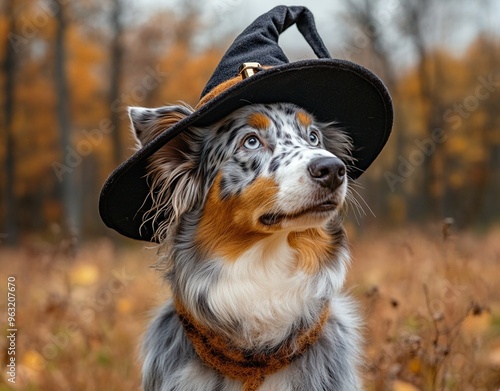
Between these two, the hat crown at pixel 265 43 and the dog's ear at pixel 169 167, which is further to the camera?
the hat crown at pixel 265 43

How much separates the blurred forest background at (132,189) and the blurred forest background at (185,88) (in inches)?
2.7

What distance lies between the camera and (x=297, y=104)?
3047mm

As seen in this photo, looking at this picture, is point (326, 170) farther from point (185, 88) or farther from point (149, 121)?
point (185, 88)

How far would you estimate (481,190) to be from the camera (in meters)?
21.8

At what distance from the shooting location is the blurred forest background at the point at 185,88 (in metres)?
15.3

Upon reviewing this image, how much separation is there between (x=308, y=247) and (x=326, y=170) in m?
0.50

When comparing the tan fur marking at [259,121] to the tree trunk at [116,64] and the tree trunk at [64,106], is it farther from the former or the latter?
the tree trunk at [116,64]

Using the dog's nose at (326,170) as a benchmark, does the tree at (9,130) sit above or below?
below

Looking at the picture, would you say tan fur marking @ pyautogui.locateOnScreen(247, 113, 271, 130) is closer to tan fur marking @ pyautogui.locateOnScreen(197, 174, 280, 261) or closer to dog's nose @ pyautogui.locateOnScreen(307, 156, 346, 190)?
tan fur marking @ pyautogui.locateOnScreen(197, 174, 280, 261)

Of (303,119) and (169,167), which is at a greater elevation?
(303,119)

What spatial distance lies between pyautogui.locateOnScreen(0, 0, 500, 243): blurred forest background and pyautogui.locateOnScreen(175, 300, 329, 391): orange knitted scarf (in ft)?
34.4

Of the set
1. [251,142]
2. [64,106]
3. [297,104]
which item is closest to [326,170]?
[251,142]

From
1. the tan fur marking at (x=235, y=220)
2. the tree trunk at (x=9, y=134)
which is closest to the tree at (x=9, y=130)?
the tree trunk at (x=9, y=134)

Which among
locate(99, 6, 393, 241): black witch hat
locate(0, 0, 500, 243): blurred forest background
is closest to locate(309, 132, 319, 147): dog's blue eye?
locate(99, 6, 393, 241): black witch hat
